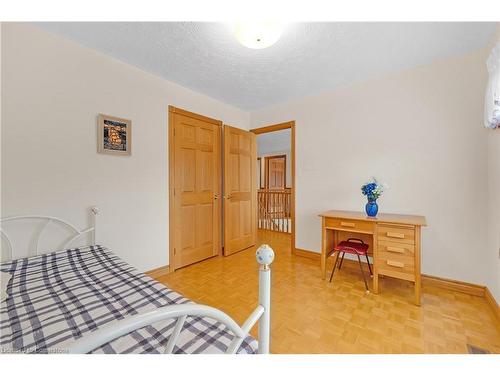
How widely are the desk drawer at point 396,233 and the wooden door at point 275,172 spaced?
565 centimetres

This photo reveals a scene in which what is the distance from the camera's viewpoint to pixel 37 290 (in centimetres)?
119

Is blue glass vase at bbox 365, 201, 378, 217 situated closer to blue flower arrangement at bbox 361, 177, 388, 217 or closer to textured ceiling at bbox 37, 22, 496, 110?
blue flower arrangement at bbox 361, 177, 388, 217

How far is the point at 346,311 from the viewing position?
1.83m

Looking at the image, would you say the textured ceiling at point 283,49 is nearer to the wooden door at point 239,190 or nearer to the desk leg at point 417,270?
the wooden door at point 239,190

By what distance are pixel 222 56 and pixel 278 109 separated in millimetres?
1571

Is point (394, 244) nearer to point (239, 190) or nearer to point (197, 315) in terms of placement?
point (197, 315)

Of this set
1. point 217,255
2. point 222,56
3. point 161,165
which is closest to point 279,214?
point 217,255

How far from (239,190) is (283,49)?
2120mm

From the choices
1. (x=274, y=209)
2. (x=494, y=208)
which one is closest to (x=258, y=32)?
(x=494, y=208)

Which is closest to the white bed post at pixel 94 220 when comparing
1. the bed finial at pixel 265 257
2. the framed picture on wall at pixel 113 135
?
the framed picture on wall at pixel 113 135

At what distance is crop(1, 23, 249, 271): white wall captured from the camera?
1647 millimetres
